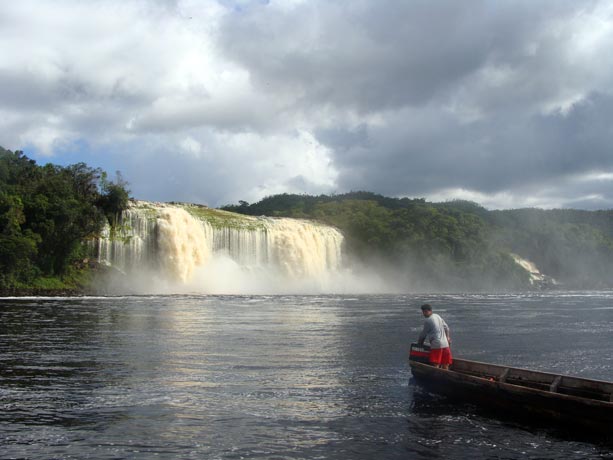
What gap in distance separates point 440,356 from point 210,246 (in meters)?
60.1

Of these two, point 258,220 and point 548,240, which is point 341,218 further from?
point 548,240

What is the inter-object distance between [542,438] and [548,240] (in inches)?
5386

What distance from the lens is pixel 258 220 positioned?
272 feet

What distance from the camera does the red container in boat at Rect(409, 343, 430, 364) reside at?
1658cm

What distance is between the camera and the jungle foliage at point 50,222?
5862 cm

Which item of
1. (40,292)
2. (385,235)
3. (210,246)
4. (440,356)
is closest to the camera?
(440,356)

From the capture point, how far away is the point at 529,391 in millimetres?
13234

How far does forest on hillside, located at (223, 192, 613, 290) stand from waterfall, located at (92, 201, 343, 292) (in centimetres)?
1855

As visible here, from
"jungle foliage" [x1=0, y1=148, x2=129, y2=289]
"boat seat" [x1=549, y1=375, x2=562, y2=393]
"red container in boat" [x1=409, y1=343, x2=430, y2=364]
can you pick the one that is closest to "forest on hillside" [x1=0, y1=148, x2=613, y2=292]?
"jungle foliage" [x1=0, y1=148, x2=129, y2=289]

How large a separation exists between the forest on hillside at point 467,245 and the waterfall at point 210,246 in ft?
60.8

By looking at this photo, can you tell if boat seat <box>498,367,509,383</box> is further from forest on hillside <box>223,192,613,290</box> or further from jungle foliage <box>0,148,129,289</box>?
forest on hillside <box>223,192,613,290</box>

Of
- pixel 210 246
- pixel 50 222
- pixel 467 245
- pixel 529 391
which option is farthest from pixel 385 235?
pixel 529 391

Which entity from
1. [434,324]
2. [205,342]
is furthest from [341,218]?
[434,324]

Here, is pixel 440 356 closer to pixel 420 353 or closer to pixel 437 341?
pixel 437 341
